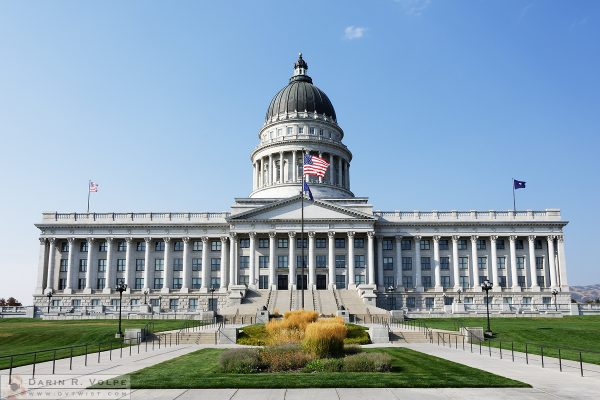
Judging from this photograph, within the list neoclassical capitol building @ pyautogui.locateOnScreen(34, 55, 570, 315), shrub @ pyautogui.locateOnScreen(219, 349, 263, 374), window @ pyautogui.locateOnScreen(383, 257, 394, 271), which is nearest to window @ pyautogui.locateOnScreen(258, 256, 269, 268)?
neoclassical capitol building @ pyautogui.locateOnScreen(34, 55, 570, 315)

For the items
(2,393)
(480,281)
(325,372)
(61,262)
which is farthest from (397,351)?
(61,262)

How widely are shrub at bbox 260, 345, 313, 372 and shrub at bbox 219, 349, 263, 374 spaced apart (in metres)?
0.42

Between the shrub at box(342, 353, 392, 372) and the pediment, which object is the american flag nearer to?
the pediment

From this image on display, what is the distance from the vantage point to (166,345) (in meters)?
36.5

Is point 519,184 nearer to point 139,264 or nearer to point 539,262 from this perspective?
point 539,262

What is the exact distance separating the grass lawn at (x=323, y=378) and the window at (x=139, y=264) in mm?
63323

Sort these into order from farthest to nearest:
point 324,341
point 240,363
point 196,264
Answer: point 196,264
point 324,341
point 240,363

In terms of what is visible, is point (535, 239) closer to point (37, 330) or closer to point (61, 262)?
point (37, 330)

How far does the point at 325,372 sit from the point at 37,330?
117 feet

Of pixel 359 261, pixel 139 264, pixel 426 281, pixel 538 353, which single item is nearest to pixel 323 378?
pixel 538 353

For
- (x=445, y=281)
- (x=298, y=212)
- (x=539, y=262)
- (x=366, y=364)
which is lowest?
(x=366, y=364)

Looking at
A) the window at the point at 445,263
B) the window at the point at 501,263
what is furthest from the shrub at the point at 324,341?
the window at the point at 501,263

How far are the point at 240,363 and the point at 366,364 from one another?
5.38 metres

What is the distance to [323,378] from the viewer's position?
62.7ft
